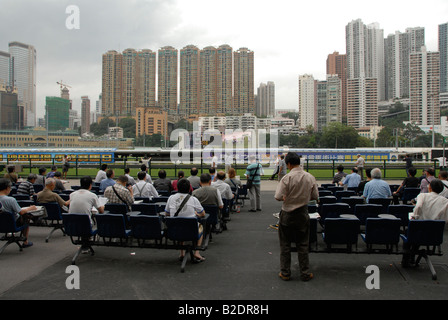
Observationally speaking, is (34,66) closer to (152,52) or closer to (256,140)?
(152,52)

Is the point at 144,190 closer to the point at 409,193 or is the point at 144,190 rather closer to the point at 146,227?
the point at 146,227

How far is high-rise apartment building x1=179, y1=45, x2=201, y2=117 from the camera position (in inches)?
6152

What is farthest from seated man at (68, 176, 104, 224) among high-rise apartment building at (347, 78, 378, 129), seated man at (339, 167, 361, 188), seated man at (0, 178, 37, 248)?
high-rise apartment building at (347, 78, 378, 129)

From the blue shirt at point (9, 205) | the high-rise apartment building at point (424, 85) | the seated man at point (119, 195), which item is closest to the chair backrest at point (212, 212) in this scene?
the seated man at point (119, 195)

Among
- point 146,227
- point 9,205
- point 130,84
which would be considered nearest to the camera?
point 146,227

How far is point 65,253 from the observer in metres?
7.25

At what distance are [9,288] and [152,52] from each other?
168 metres

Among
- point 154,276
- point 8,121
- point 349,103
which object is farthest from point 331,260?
point 8,121

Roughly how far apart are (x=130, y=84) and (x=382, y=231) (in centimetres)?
17126

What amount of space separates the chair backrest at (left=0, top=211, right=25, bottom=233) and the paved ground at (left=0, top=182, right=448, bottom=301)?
518 millimetres

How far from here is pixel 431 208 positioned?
20.2 ft

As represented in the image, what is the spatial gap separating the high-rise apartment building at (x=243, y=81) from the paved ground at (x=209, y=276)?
16008 cm

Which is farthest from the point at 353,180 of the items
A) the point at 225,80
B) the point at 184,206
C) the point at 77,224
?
the point at 225,80

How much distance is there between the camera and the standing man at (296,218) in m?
5.54
